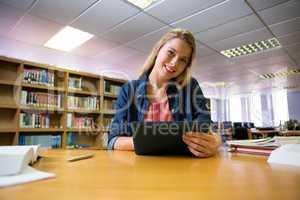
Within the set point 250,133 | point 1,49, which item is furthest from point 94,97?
point 250,133

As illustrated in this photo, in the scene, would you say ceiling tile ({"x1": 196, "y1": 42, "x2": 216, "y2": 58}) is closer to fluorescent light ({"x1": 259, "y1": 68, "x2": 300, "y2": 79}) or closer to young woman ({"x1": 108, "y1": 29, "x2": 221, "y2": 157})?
young woman ({"x1": 108, "y1": 29, "x2": 221, "y2": 157})

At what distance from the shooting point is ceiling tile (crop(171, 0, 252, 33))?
2.45 meters

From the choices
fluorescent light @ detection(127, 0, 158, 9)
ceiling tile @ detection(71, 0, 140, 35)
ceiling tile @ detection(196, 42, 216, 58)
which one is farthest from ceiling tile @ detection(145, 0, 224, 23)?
ceiling tile @ detection(196, 42, 216, 58)

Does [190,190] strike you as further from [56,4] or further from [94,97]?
[94,97]

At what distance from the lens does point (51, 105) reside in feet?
10.4

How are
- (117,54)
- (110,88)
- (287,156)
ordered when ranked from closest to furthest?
(287,156) < (117,54) < (110,88)

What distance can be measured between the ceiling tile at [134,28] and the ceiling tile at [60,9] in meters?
0.60

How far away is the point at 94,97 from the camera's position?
12.6 ft

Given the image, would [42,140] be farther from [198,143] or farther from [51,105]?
[198,143]

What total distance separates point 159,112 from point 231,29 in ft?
7.77

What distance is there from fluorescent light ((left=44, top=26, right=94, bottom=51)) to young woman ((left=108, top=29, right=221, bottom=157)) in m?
2.17

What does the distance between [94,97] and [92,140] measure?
86 cm

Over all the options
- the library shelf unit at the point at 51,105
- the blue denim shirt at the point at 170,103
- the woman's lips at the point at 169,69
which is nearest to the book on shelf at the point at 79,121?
the library shelf unit at the point at 51,105

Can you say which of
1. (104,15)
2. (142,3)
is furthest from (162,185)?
(104,15)
